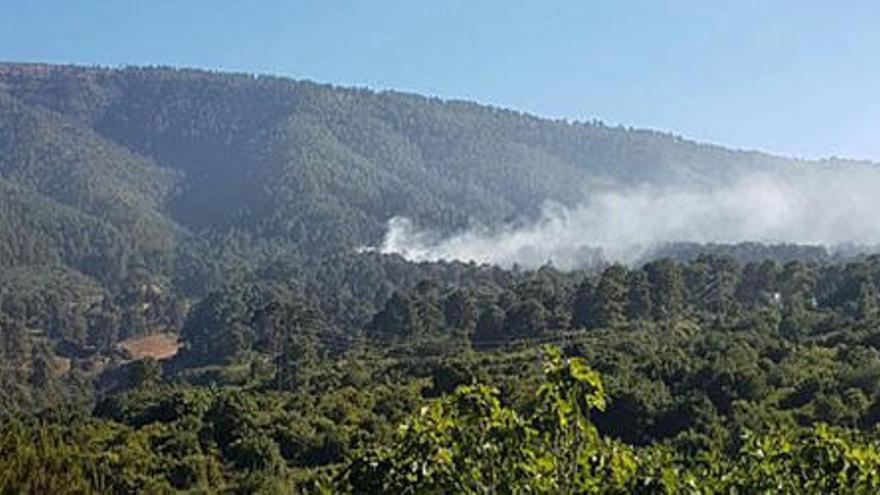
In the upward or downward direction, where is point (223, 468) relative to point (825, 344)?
downward

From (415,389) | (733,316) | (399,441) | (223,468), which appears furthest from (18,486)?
(733,316)

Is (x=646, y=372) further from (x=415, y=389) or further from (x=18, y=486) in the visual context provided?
(x=18, y=486)

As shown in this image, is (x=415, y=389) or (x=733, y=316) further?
(x=733, y=316)

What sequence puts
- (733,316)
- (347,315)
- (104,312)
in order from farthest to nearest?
(104,312) → (347,315) → (733,316)

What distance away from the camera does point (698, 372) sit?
6294 cm

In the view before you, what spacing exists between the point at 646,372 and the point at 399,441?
2242 inches

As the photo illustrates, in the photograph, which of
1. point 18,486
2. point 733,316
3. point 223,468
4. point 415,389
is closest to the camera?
point 18,486

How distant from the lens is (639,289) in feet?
331

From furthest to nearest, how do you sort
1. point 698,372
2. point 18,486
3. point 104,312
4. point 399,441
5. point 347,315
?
point 104,312 < point 347,315 < point 698,372 < point 18,486 < point 399,441

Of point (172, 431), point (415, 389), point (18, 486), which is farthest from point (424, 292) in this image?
point (18, 486)

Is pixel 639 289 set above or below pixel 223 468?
above

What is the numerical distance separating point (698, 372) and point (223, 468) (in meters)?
24.7

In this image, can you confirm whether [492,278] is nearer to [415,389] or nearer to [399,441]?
[415,389]

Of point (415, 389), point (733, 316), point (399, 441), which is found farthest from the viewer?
point (733, 316)
